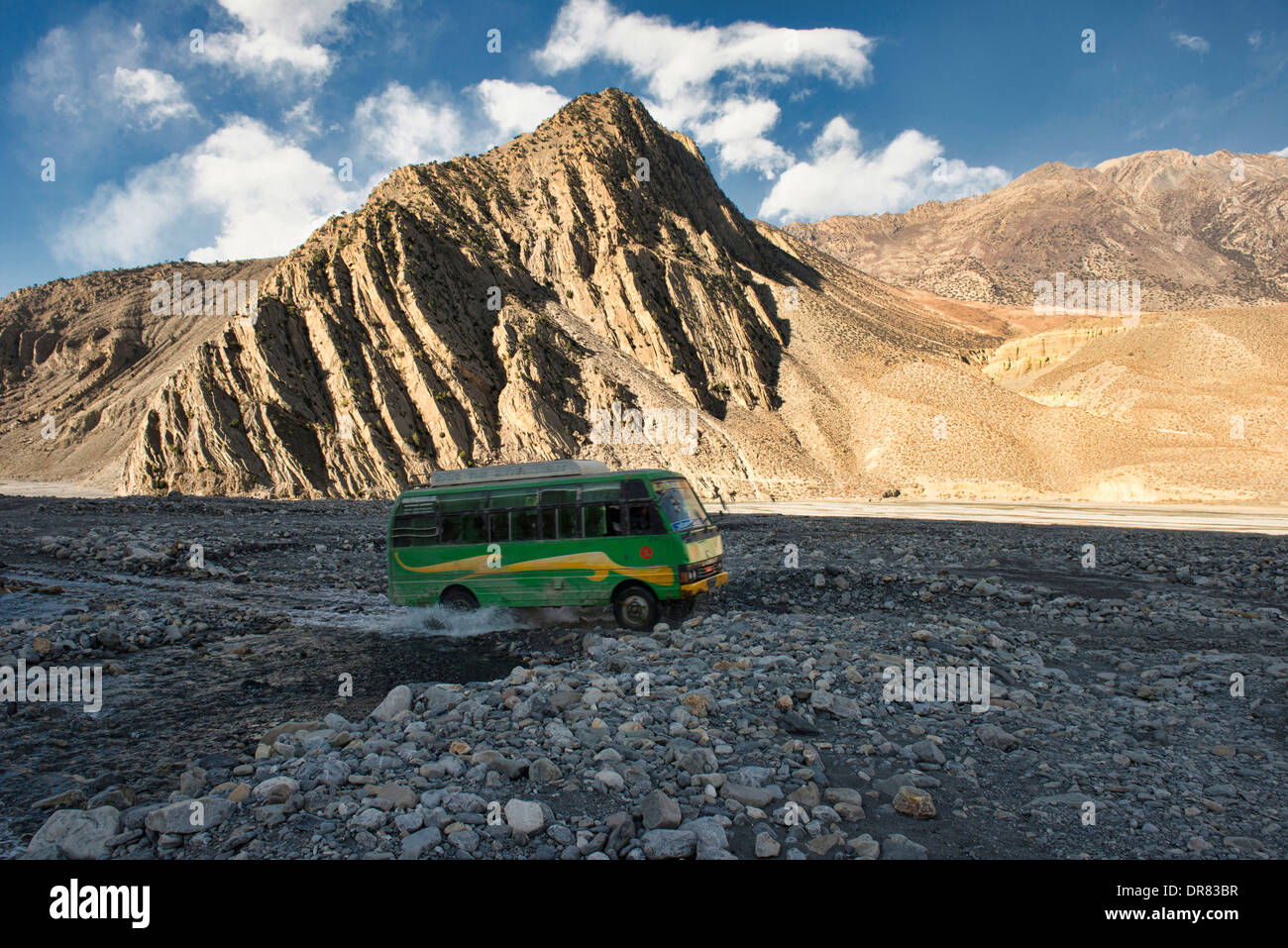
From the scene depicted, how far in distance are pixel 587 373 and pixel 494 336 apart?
888cm

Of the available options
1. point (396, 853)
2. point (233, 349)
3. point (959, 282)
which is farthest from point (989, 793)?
point (959, 282)

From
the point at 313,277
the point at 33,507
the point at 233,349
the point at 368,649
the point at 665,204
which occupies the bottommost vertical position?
the point at 368,649

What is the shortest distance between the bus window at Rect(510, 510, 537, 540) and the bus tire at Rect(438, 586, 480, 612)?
1790 mm

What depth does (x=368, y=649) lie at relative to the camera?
12680 mm

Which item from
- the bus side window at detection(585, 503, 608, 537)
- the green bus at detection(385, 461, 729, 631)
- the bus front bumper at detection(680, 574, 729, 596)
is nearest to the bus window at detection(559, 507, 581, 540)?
the green bus at detection(385, 461, 729, 631)

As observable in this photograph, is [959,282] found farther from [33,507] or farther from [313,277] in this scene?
[33,507]

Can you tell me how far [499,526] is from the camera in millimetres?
14211

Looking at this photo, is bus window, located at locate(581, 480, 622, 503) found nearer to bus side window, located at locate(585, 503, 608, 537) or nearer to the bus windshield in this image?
bus side window, located at locate(585, 503, 608, 537)

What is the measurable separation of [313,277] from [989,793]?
60425 mm

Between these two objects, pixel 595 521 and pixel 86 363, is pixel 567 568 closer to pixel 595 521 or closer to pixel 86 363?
pixel 595 521

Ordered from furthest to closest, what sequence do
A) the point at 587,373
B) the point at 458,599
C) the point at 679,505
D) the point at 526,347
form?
the point at 587,373 → the point at 526,347 → the point at 458,599 → the point at 679,505

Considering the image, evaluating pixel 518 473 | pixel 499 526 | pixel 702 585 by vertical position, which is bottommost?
pixel 702 585

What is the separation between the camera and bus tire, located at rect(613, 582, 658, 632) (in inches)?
496

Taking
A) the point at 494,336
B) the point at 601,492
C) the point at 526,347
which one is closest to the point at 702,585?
the point at 601,492
